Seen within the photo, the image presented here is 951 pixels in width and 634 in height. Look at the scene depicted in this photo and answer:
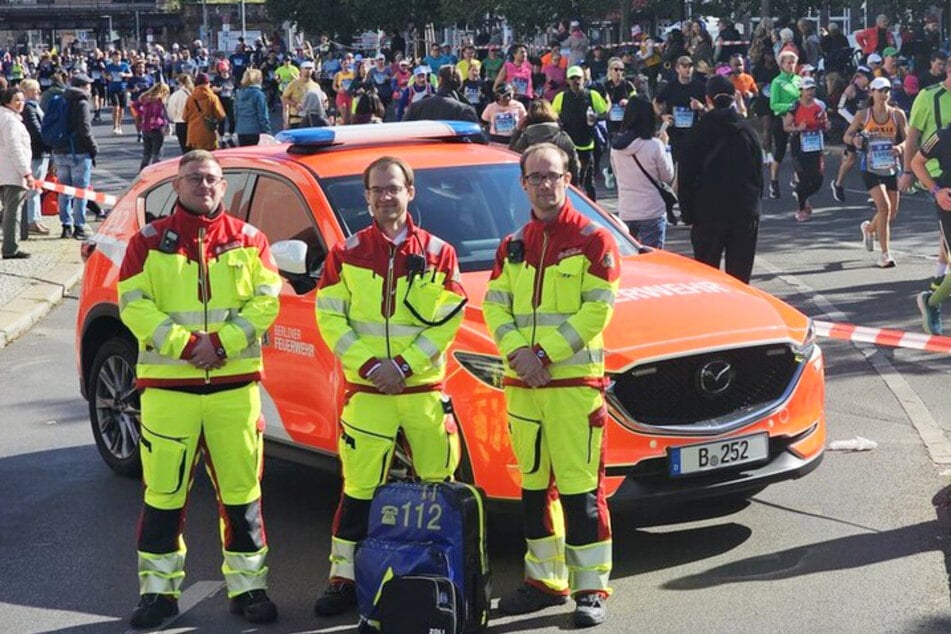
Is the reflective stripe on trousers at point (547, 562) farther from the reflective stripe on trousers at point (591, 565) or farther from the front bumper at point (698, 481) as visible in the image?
the front bumper at point (698, 481)

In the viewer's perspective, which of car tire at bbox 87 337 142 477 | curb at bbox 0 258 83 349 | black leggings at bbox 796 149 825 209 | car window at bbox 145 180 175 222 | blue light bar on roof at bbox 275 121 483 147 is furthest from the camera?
black leggings at bbox 796 149 825 209

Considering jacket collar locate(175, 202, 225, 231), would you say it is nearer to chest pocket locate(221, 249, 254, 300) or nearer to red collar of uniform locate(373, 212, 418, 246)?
chest pocket locate(221, 249, 254, 300)

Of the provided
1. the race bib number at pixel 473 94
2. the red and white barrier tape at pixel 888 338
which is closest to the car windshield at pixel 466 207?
the red and white barrier tape at pixel 888 338

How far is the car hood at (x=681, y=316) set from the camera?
6914 millimetres

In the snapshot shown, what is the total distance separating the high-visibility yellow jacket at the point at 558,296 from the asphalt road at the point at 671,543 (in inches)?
33.4

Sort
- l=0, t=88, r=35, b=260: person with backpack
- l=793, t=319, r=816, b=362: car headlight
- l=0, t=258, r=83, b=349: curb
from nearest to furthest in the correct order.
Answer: l=793, t=319, r=816, b=362: car headlight, l=0, t=258, r=83, b=349: curb, l=0, t=88, r=35, b=260: person with backpack

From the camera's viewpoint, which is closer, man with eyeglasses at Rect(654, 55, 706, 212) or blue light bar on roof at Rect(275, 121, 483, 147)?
blue light bar on roof at Rect(275, 121, 483, 147)

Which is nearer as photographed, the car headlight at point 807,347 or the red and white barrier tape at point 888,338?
the car headlight at point 807,347

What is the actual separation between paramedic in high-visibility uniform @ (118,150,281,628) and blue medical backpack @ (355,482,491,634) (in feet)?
1.90

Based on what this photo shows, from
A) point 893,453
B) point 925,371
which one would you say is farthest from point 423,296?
point 925,371

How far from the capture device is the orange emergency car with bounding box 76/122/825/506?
6.87 meters

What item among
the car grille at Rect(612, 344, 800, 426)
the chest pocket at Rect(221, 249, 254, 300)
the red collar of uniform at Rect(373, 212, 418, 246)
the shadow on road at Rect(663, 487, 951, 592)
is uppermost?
the red collar of uniform at Rect(373, 212, 418, 246)

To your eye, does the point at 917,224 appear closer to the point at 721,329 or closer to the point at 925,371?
the point at 925,371

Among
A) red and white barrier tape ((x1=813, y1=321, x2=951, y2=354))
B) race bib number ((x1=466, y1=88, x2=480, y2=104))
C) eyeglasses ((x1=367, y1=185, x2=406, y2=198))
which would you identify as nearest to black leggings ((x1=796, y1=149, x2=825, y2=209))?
red and white barrier tape ((x1=813, y1=321, x2=951, y2=354))
